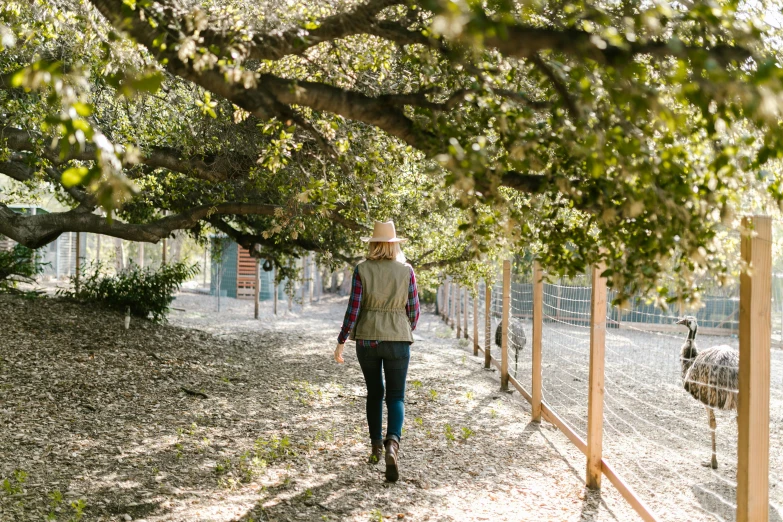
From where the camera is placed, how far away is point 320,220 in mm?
7762

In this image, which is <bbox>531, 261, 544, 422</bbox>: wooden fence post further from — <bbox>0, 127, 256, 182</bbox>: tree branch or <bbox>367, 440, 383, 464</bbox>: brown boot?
<bbox>0, 127, 256, 182</bbox>: tree branch

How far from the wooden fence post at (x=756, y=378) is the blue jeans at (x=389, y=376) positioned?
2.33m

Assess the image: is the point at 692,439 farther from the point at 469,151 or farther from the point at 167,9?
the point at 167,9

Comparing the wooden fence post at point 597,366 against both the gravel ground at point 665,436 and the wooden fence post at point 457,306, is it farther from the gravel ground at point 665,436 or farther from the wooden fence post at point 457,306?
the wooden fence post at point 457,306

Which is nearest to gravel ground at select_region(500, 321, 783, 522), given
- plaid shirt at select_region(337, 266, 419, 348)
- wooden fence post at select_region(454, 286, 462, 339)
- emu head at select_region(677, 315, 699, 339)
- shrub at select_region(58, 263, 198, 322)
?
emu head at select_region(677, 315, 699, 339)

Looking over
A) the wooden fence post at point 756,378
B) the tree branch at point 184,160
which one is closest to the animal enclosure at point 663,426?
the wooden fence post at point 756,378

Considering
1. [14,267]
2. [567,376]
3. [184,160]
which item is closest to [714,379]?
[567,376]

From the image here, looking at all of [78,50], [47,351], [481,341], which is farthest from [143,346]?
[481,341]

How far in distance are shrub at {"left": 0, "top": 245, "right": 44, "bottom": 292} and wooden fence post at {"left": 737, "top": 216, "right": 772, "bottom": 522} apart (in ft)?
36.5

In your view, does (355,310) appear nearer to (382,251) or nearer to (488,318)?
(382,251)

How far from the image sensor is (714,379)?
552cm

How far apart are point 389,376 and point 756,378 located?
2510mm

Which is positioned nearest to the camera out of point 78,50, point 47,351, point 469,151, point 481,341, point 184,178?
point 469,151

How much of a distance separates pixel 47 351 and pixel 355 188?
15.8 feet
